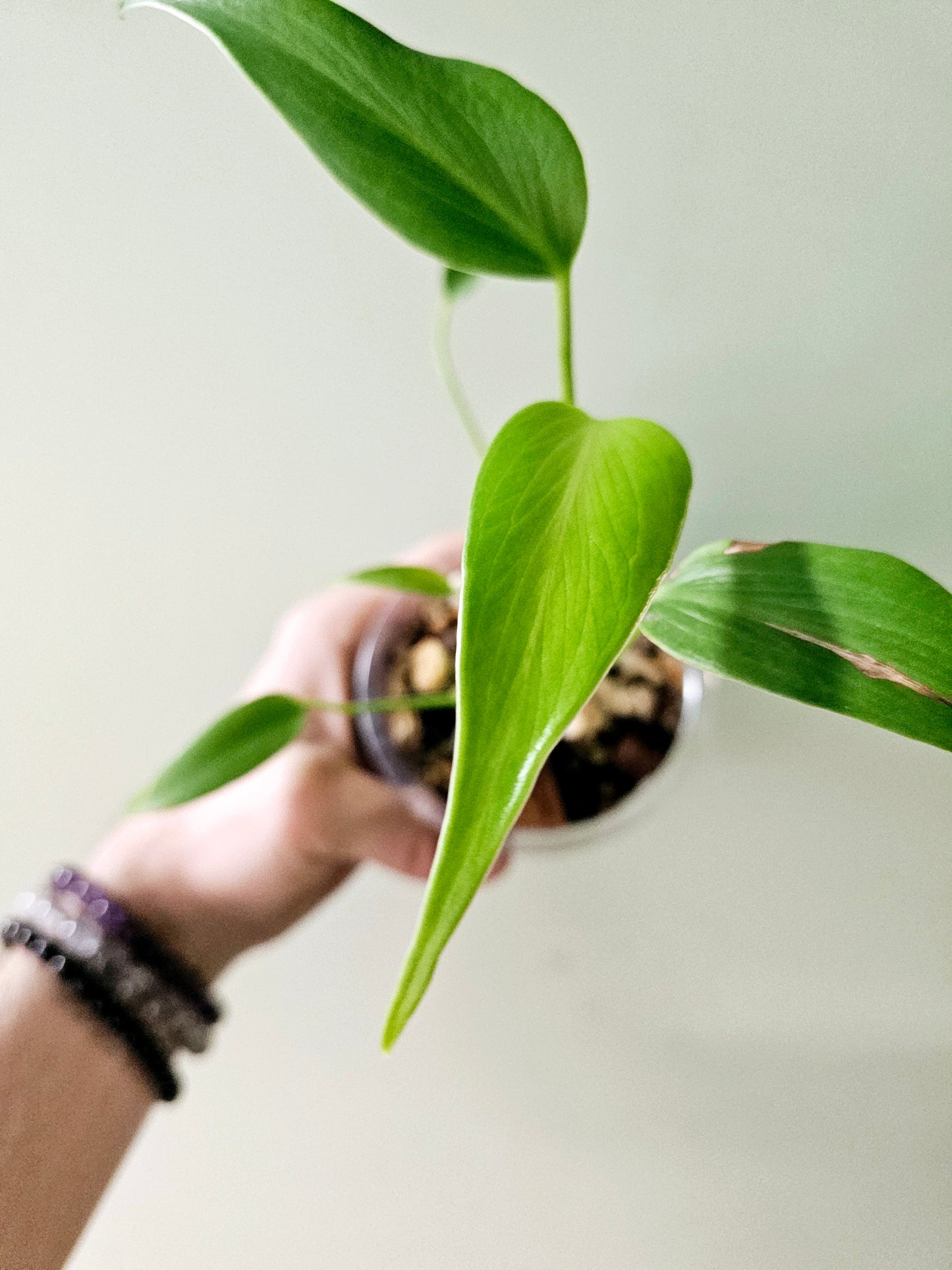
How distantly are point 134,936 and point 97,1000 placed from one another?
4 centimetres

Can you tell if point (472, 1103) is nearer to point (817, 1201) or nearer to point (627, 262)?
point (817, 1201)

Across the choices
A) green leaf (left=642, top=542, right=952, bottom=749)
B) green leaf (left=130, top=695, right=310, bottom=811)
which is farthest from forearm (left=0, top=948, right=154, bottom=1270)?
green leaf (left=642, top=542, right=952, bottom=749)

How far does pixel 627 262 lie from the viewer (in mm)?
590

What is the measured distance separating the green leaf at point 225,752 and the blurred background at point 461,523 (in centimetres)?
28

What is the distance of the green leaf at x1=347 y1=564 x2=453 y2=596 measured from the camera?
46cm

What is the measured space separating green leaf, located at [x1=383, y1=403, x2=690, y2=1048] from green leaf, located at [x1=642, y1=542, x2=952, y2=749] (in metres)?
0.06

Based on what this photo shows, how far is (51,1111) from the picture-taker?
19.7 inches

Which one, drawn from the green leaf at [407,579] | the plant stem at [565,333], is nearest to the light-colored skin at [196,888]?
the green leaf at [407,579]

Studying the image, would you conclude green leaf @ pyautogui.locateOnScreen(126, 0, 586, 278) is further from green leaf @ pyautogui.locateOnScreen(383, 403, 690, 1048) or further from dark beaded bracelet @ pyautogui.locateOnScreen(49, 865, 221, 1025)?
dark beaded bracelet @ pyautogui.locateOnScreen(49, 865, 221, 1025)

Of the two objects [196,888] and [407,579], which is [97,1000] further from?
[407,579]

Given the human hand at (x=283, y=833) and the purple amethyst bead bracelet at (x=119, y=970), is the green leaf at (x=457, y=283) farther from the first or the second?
the purple amethyst bead bracelet at (x=119, y=970)

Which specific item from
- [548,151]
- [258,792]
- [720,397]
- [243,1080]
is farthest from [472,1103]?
[548,151]

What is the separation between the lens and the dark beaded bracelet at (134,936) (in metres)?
0.54

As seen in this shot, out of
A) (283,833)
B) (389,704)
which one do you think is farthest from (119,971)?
(389,704)
